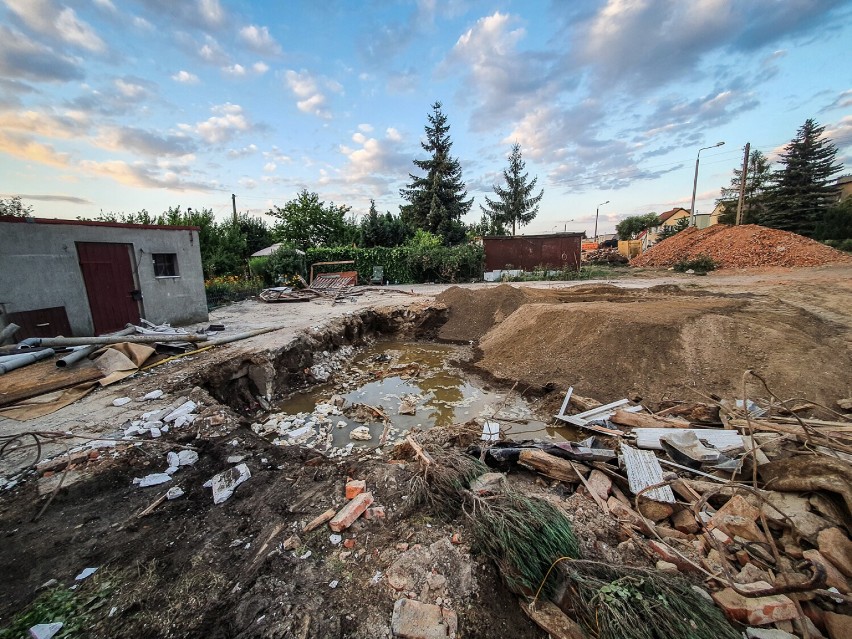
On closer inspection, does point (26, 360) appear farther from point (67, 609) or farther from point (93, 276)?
point (67, 609)

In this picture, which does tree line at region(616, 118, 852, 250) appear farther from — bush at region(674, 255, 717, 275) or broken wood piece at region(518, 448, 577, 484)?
broken wood piece at region(518, 448, 577, 484)

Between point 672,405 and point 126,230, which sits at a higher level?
point 126,230

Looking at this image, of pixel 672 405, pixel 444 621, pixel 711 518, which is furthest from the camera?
pixel 672 405

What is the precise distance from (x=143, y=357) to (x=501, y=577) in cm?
685

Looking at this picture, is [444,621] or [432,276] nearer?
[444,621]

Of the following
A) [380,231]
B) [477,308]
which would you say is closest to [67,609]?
[477,308]

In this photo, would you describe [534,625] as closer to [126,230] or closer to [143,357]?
[143,357]

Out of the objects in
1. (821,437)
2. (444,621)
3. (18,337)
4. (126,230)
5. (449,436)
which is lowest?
(449,436)

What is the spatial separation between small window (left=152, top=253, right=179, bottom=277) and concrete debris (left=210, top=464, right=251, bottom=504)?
804 cm

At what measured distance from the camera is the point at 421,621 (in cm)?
201

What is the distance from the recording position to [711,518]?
2.75m

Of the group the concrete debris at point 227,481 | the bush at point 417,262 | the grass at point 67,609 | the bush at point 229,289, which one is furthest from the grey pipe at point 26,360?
the bush at point 417,262

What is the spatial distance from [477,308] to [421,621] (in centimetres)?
1033

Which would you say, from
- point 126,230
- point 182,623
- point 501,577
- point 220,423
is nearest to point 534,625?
point 501,577
